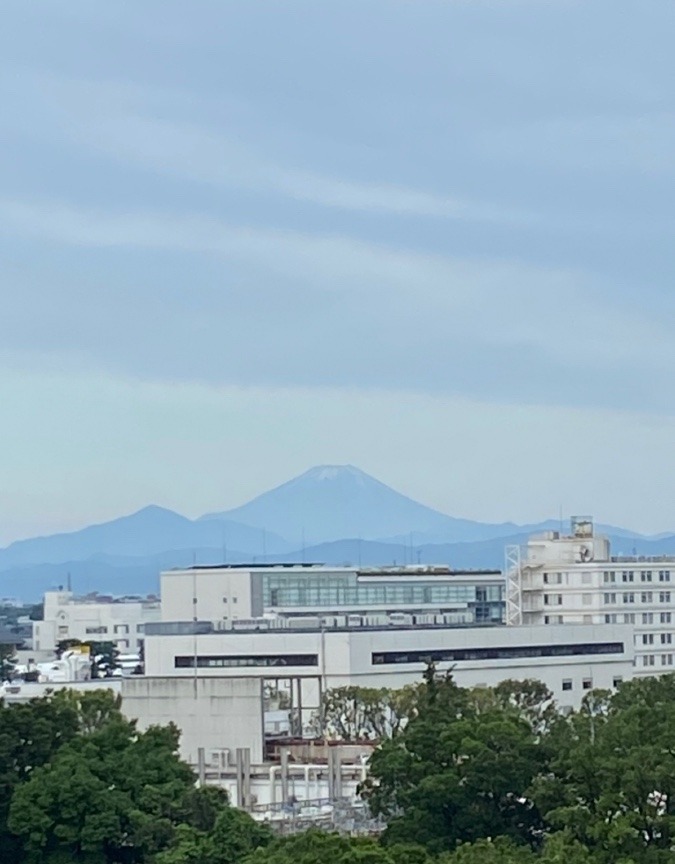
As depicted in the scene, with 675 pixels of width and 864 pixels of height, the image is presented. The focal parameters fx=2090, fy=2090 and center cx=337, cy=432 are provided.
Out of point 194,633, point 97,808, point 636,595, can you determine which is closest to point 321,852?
point 97,808

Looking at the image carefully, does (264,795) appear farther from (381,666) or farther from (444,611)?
(444,611)

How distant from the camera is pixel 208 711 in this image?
179ft

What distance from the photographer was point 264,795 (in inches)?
2019

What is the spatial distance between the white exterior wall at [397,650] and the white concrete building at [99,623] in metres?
64.9

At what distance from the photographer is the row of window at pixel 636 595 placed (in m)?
→ 87.0

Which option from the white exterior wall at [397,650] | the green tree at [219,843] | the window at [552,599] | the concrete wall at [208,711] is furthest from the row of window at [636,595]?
the green tree at [219,843]

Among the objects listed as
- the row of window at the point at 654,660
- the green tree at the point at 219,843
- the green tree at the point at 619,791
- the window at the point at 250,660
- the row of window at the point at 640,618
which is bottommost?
the green tree at the point at 219,843

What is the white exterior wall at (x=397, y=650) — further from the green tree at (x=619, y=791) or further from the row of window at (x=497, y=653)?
the green tree at (x=619, y=791)

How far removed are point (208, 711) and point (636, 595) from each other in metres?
37.7

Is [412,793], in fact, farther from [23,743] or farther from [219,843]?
[23,743]

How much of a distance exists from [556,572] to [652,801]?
56333 mm

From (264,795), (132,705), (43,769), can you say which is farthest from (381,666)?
(43,769)

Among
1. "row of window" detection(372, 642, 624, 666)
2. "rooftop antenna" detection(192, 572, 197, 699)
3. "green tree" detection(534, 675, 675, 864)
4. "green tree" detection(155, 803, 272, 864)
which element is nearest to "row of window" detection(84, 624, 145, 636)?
"rooftop antenna" detection(192, 572, 197, 699)

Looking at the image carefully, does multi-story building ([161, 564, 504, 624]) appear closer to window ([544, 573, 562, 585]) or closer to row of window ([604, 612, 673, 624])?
row of window ([604, 612, 673, 624])
